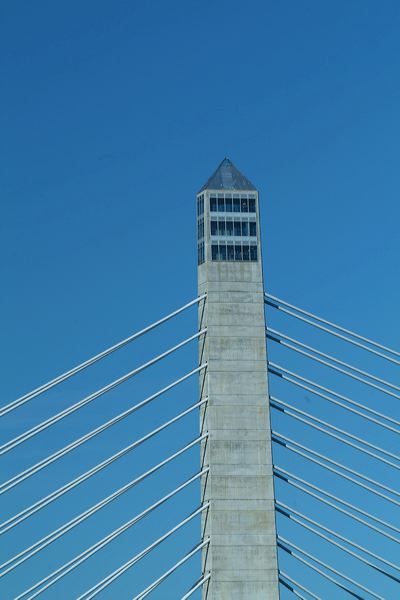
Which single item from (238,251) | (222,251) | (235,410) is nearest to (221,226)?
(222,251)

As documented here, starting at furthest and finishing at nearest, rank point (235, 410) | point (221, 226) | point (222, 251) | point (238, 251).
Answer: point (221, 226)
point (238, 251)
point (222, 251)
point (235, 410)

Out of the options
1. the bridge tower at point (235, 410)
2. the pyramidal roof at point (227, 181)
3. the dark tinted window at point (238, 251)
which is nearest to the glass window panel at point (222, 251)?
the bridge tower at point (235, 410)

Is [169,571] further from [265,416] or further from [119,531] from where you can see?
[265,416]

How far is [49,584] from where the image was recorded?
228ft

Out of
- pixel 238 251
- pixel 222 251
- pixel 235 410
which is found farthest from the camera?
pixel 238 251

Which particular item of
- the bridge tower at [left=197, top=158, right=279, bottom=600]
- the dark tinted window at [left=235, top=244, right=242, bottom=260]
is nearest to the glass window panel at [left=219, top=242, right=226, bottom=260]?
the bridge tower at [left=197, top=158, right=279, bottom=600]

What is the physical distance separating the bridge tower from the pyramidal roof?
0.45 meters

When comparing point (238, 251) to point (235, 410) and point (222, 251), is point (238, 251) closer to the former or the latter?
point (222, 251)

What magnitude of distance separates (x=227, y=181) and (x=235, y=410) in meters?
11.5

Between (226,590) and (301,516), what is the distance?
4903mm

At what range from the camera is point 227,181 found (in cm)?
8100

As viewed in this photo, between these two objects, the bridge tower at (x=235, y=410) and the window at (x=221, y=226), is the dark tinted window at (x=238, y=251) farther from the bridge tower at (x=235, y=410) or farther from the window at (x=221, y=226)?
the window at (x=221, y=226)

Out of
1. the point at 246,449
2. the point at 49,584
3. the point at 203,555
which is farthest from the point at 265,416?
the point at 49,584

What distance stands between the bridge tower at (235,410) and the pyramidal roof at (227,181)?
452 millimetres
